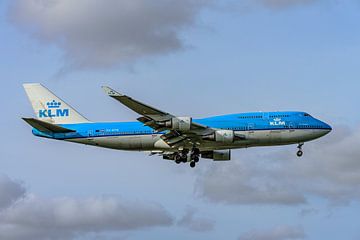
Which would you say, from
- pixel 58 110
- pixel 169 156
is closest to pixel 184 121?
pixel 169 156

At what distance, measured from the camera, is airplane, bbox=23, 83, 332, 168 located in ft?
284

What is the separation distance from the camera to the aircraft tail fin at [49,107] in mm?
93438

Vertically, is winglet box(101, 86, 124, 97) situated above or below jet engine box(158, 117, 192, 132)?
above

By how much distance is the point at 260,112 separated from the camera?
8925 cm

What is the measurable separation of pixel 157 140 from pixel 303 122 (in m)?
16.4

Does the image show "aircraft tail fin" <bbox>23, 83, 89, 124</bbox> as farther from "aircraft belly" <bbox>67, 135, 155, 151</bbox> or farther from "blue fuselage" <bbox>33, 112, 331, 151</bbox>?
"aircraft belly" <bbox>67, 135, 155, 151</bbox>

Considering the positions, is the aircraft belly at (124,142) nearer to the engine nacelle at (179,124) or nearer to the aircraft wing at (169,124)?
the aircraft wing at (169,124)

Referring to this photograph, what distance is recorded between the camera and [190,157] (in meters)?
91.8

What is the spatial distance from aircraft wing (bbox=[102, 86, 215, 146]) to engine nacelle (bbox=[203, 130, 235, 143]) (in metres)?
0.48

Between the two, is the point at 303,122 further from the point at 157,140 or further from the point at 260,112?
the point at 157,140

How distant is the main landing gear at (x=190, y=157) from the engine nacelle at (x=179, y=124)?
6153 millimetres

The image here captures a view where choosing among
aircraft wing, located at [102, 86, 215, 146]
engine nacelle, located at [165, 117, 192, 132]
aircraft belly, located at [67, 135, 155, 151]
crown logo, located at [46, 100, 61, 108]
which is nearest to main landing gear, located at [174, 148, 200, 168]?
aircraft wing, located at [102, 86, 215, 146]

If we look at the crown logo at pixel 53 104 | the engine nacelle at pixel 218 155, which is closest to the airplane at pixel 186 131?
the crown logo at pixel 53 104

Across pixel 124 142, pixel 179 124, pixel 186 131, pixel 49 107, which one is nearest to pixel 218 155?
pixel 186 131
